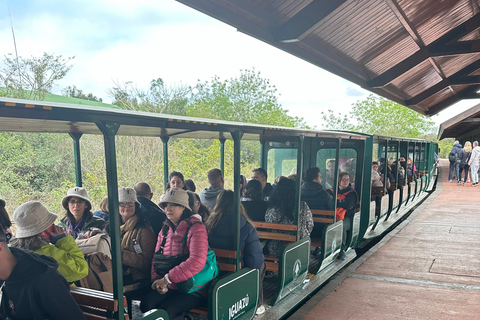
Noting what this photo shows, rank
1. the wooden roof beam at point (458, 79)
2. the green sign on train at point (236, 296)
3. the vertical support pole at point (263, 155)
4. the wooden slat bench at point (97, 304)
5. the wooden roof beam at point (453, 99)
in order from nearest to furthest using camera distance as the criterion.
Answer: the wooden slat bench at point (97, 304), the green sign on train at point (236, 296), the vertical support pole at point (263, 155), the wooden roof beam at point (458, 79), the wooden roof beam at point (453, 99)

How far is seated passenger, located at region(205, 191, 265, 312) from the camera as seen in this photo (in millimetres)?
3730

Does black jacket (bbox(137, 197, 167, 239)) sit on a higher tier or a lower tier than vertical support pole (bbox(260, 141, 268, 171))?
lower

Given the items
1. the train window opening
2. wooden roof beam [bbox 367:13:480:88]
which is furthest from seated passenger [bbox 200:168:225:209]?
wooden roof beam [bbox 367:13:480:88]

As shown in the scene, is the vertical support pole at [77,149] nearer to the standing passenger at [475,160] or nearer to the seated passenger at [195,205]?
the seated passenger at [195,205]

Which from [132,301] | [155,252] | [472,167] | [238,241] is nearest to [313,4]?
[238,241]

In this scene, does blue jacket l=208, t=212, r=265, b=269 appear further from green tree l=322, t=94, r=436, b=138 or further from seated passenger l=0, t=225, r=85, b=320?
green tree l=322, t=94, r=436, b=138

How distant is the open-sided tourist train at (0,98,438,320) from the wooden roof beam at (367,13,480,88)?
1.59 m

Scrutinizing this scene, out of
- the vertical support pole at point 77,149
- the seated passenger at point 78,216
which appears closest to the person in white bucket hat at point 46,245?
the seated passenger at point 78,216

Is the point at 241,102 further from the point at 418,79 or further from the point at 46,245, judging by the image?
the point at 46,245

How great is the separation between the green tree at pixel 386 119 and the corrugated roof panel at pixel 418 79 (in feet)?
56.8

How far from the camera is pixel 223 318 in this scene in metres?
3.38

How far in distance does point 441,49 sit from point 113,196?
7938 millimetres

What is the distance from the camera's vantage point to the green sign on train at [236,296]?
3.29 meters

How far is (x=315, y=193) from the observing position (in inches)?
226
